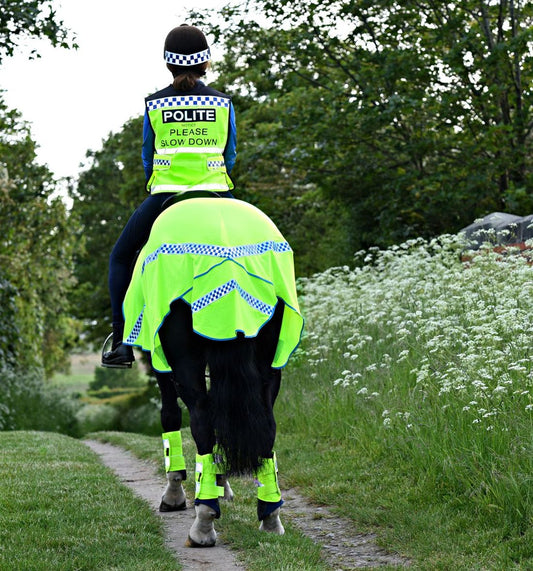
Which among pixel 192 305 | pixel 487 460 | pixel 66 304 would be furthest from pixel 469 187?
pixel 66 304

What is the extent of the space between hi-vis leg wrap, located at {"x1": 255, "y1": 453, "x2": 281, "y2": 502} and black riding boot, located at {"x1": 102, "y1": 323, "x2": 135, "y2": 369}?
1.39 m

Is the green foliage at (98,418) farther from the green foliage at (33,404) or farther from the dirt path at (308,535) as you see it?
the dirt path at (308,535)

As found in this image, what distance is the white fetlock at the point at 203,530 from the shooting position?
4473 millimetres

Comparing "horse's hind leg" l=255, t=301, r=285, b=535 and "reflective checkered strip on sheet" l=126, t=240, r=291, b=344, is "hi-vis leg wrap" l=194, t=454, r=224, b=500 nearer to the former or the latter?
"horse's hind leg" l=255, t=301, r=285, b=535

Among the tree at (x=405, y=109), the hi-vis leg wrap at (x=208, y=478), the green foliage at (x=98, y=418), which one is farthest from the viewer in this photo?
the green foliage at (x=98, y=418)

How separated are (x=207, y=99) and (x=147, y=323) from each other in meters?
1.40

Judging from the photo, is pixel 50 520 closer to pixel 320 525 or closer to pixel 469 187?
pixel 320 525

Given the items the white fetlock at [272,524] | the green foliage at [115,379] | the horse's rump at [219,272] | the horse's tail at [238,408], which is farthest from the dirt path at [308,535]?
the green foliage at [115,379]

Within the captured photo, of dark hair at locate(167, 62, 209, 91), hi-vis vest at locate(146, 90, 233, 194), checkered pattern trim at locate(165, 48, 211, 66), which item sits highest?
checkered pattern trim at locate(165, 48, 211, 66)

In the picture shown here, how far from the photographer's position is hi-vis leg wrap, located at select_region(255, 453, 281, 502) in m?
4.51

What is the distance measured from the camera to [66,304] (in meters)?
27.8

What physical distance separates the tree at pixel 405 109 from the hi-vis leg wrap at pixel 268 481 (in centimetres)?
878

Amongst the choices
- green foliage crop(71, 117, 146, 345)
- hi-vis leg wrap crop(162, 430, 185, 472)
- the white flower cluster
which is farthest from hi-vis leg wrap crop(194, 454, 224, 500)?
green foliage crop(71, 117, 146, 345)

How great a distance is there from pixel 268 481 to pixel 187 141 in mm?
2051
